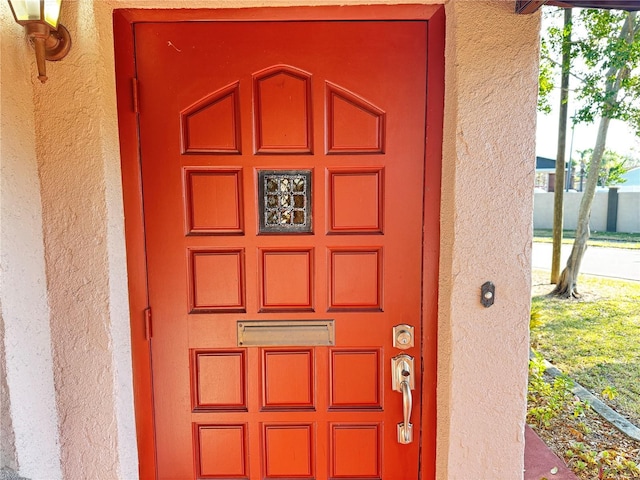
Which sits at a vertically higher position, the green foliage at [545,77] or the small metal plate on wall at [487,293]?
the green foliage at [545,77]

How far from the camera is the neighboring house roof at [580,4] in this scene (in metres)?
1.50

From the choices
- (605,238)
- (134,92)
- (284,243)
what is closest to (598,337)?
(284,243)

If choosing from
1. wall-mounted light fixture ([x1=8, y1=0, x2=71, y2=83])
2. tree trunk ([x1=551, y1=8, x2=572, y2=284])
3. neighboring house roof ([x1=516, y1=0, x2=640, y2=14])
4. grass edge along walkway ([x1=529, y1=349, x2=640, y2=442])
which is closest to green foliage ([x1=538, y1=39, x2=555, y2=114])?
tree trunk ([x1=551, y1=8, x2=572, y2=284])

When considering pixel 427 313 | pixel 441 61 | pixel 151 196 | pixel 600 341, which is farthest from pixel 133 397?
pixel 600 341

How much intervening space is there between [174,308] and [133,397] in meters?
0.46

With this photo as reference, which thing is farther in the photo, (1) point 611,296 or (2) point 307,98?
(1) point 611,296

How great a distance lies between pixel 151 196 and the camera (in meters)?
1.83

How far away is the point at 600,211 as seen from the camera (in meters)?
19.0

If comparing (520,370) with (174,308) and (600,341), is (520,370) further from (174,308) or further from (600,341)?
(600,341)

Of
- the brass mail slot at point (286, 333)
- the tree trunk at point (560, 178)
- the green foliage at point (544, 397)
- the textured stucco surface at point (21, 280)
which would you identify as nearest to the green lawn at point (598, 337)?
the green foliage at point (544, 397)

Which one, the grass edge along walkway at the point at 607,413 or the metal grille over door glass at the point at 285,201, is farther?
the grass edge along walkway at the point at 607,413

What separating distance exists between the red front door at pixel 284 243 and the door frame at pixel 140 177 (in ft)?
0.11

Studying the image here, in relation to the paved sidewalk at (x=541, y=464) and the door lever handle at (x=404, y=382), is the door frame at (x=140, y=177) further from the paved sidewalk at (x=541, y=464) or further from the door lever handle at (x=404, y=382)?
the paved sidewalk at (x=541, y=464)

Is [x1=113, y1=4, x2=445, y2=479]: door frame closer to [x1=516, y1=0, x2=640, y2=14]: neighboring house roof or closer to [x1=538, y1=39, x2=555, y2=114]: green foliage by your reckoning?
[x1=516, y1=0, x2=640, y2=14]: neighboring house roof
